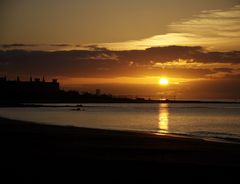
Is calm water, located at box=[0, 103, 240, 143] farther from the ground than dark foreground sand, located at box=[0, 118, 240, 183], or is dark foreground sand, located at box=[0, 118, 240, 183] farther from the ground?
dark foreground sand, located at box=[0, 118, 240, 183]

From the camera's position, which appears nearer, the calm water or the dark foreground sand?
the dark foreground sand

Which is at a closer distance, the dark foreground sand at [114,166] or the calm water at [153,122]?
the dark foreground sand at [114,166]

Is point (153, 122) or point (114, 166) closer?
point (114, 166)

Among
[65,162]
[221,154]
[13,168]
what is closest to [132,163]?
[65,162]

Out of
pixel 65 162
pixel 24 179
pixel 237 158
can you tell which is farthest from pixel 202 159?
pixel 24 179

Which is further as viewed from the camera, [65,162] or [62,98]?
[62,98]

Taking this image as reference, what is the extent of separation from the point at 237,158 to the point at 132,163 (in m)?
4.91

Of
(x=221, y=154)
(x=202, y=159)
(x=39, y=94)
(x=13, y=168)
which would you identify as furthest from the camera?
(x=39, y=94)

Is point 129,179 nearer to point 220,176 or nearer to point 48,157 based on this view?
point 220,176

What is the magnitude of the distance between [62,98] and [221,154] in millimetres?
183799

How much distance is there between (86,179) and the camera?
34.6 ft

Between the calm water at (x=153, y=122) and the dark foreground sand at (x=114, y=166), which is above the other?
the dark foreground sand at (x=114, y=166)

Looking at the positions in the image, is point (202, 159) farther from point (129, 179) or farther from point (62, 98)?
point (62, 98)

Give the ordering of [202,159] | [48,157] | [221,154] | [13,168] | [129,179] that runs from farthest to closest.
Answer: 1. [221,154]
2. [202,159]
3. [48,157]
4. [13,168]
5. [129,179]
